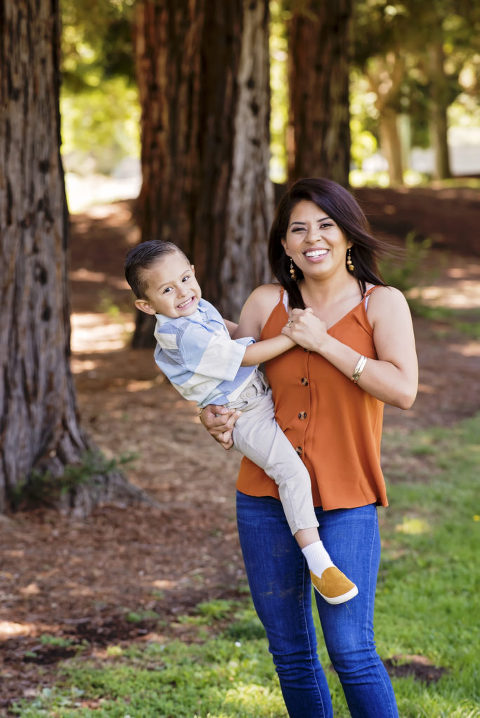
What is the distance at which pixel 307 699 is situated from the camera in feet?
9.34

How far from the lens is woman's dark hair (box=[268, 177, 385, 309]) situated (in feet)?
9.50

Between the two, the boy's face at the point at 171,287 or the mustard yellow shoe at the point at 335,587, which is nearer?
the mustard yellow shoe at the point at 335,587

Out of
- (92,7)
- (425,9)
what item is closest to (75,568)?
(92,7)

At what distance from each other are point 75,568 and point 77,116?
3435 cm

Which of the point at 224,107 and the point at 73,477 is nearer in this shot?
the point at 73,477

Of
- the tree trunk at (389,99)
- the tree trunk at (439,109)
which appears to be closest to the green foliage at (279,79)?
the tree trunk at (389,99)

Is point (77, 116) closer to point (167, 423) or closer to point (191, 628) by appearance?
point (167, 423)

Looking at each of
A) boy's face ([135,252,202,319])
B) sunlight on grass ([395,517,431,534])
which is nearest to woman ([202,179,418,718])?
boy's face ([135,252,202,319])

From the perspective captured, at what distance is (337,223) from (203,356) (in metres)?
0.61

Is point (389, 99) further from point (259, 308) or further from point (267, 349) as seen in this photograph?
point (267, 349)

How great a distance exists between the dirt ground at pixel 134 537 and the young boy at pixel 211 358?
1810mm

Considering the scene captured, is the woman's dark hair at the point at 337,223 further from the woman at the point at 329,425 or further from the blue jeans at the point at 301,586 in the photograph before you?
the blue jeans at the point at 301,586

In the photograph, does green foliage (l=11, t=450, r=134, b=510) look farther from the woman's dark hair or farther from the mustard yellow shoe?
the mustard yellow shoe

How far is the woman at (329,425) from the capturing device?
273cm
